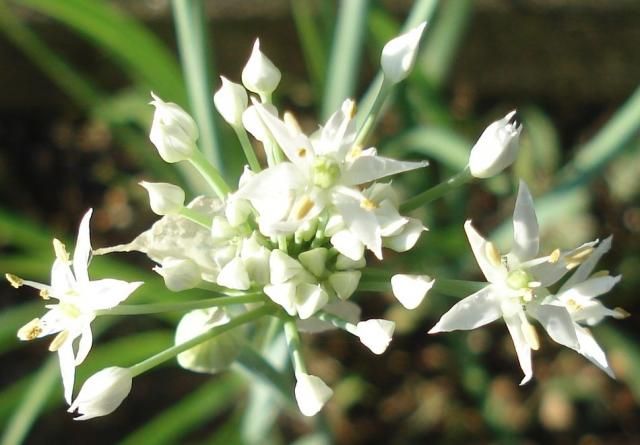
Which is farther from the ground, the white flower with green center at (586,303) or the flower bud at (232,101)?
the flower bud at (232,101)

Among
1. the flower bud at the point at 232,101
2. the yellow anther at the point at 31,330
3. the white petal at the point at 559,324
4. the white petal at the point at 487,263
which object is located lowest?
the white petal at the point at 559,324

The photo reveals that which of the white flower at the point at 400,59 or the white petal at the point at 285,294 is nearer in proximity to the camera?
the white petal at the point at 285,294

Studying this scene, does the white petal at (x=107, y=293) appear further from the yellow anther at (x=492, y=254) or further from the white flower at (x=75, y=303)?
the yellow anther at (x=492, y=254)

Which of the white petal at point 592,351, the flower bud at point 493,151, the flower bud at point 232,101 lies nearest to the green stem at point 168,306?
the flower bud at point 232,101

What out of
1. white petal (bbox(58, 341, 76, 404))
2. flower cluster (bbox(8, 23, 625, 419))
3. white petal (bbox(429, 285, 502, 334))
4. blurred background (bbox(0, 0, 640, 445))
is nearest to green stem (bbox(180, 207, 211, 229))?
flower cluster (bbox(8, 23, 625, 419))

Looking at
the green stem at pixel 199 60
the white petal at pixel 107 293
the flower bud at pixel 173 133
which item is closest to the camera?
the white petal at pixel 107 293

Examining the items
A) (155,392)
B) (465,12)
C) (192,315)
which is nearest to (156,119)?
(192,315)

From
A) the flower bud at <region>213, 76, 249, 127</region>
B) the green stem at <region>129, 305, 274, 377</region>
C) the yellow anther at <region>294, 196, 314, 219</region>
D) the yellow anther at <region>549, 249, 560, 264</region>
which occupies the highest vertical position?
the flower bud at <region>213, 76, 249, 127</region>

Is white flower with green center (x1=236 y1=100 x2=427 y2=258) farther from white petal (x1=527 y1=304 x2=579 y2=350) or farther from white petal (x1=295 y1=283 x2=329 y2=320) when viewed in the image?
white petal (x1=527 y1=304 x2=579 y2=350)
